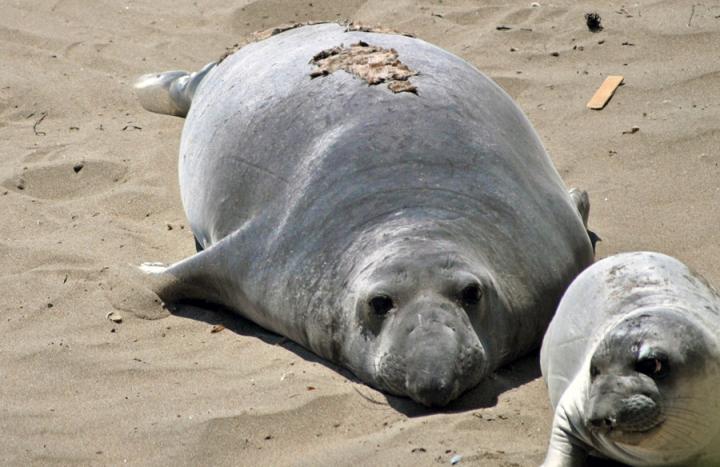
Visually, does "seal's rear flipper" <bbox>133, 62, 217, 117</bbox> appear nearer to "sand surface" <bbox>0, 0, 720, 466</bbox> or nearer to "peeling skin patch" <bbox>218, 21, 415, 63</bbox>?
"sand surface" <bbox>0, 0, 720, 466</bbox>

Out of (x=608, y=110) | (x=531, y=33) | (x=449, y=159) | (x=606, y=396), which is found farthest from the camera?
(x=531, y=33)

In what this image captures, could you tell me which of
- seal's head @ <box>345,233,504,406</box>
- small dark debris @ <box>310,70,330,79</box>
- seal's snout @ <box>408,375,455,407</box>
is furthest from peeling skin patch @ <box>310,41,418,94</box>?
seal's snout @ <box>408,375,455,407</box>

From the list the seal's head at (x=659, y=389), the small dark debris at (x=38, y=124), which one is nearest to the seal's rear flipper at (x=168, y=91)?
the small dark debris at (x=38, y=124)

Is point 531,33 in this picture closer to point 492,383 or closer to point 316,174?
point 316,174

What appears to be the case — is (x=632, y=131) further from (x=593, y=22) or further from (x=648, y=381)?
(x=648, y=381)

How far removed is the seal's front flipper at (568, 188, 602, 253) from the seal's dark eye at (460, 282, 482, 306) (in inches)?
47.2

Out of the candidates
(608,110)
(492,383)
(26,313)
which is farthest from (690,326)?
(608,110)

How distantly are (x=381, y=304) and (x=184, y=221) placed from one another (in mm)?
2009

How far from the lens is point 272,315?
478cm

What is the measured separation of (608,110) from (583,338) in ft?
10.9

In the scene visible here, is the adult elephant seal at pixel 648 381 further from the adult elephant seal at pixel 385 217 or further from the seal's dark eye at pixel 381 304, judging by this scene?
the seal's dark eye at pixel 381 304

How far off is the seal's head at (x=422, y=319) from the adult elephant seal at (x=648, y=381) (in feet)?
1.94

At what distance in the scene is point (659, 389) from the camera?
9.99 ft

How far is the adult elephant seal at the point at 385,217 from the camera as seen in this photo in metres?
4.23
